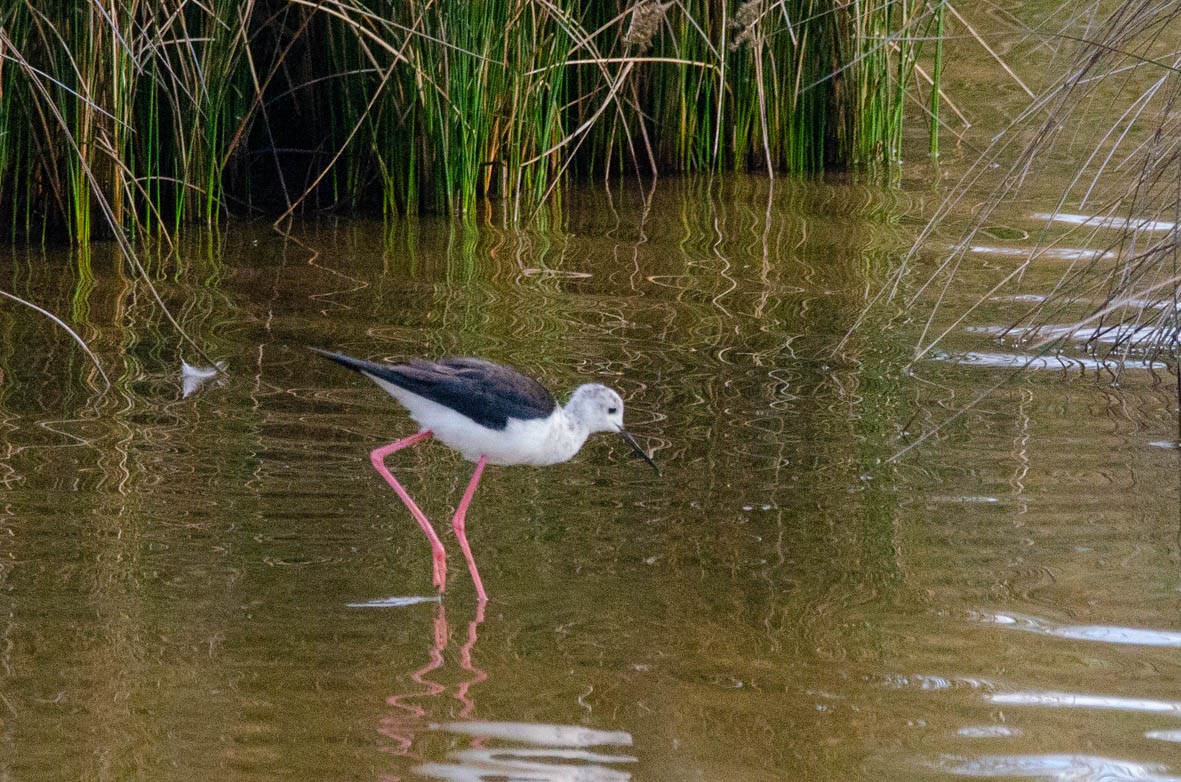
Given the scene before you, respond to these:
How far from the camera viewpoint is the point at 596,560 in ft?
13.9

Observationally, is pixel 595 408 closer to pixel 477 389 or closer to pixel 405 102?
pixel 477 389

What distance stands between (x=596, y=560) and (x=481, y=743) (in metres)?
1.03

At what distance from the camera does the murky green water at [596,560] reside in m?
3.28

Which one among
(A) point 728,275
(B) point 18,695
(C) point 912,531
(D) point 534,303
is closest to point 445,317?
(D) point 534,303

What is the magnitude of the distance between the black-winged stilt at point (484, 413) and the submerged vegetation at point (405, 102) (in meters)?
2.41

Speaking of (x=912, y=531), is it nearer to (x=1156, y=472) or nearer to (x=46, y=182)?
(x=1156, y=472)

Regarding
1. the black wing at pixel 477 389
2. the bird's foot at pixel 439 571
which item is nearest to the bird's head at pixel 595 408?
the black wing at pixel 477 389

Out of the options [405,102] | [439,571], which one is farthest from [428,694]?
[405,102]

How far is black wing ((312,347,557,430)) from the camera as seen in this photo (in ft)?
13.6

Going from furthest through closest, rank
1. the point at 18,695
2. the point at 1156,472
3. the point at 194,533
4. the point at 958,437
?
1. the point at 958,437
2. the point at 1156,472
3. the point at 194,533
4. the point at 18,695

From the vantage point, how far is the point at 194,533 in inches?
172

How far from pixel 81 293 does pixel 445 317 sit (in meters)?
1.69

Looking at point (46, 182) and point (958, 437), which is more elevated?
point (46, 182)

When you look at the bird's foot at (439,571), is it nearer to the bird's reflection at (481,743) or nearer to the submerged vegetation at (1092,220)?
the bird's reflection at (481,743)
